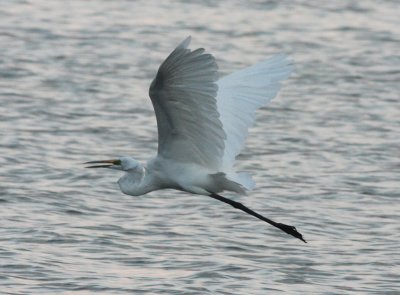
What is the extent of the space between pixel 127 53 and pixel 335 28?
305cm

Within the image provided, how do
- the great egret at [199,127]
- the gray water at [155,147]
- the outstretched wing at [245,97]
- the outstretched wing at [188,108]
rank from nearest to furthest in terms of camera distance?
the outstretched wing at [188,108]
the great egret at [199,127]
the outstretched wing at [245,97]
the gray water at [155,147]

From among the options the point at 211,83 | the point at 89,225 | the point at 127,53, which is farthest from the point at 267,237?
the point at 127,53

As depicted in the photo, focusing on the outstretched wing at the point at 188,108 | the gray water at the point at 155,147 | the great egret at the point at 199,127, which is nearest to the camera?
the outstretched wing at the point at 188,108

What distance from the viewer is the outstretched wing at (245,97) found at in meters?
8.45

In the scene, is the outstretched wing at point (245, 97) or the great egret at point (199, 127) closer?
the great egret at point (199, 127)

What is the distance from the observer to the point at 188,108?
7.43 meters

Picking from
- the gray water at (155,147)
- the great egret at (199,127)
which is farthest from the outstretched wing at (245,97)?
the gray water at (155,147)

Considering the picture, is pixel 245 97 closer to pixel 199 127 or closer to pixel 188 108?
pixel 199 127

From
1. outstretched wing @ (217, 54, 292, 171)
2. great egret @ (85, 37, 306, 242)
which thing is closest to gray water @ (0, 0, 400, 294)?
great egret @ (85, 37, 306, 242)

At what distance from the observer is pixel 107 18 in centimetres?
1739

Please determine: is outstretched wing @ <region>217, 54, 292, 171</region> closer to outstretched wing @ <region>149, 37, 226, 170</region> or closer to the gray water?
outstretched wing @ <region>149, 37, 226, 170</region>

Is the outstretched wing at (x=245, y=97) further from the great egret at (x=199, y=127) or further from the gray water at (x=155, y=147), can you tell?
the gray water at (x=155, y=147)

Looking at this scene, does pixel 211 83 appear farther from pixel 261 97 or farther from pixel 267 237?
pixel 267 237

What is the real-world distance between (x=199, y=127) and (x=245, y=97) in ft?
3.03
